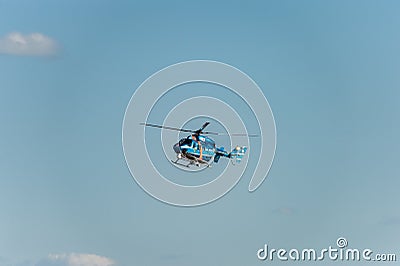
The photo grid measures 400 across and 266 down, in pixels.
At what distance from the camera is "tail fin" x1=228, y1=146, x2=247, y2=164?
141600 millimetres

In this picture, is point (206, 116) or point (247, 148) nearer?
point (206, 116)

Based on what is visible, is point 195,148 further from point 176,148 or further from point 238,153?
point 238,153

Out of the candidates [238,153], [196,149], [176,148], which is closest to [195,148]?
[196,149]

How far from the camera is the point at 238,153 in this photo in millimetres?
143625

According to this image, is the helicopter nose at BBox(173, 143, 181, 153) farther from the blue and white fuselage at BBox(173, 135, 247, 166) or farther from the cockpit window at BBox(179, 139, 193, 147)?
the cockpit window at BBox(179, 139, 193, 147)

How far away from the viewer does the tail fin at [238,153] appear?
465ft

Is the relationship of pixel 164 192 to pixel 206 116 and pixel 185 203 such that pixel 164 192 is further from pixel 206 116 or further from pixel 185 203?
pixel 206 116

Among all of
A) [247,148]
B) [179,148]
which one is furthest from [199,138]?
[247,148]

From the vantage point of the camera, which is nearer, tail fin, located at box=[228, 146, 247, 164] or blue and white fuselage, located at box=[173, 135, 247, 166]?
blue and white fuselage, located at box=[173, 135, 247, 166]

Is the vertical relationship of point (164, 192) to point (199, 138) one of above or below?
below

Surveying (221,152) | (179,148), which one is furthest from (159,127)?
(221,152)

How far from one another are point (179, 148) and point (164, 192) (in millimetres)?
6093

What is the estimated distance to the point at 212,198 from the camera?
412 feet

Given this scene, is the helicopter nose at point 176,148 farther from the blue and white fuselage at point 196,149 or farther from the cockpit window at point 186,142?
the cockpit window at point 186,142
